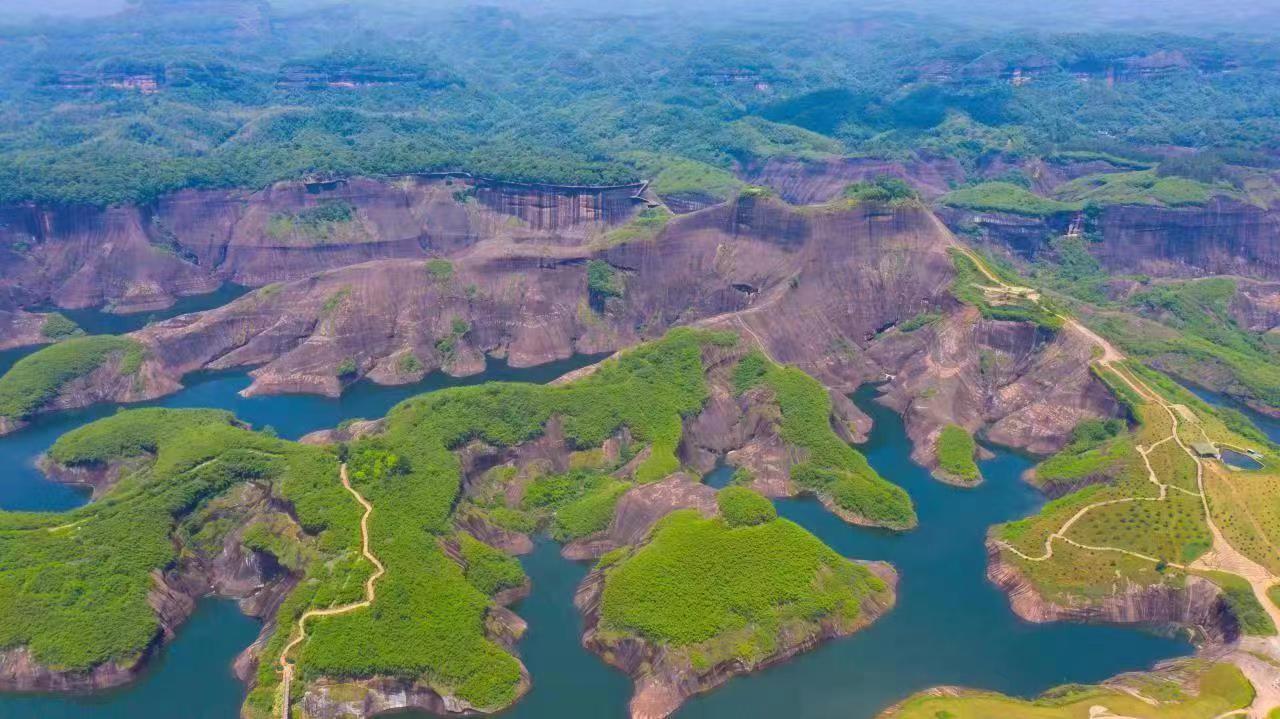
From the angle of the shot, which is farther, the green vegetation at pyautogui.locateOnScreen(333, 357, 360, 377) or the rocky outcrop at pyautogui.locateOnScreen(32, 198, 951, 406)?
the rocky outcrop at pyautogui.locateOnScreen(32, 198, 951, 406)

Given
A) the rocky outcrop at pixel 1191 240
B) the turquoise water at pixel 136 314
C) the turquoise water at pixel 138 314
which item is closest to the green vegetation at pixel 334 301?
the turquoise water at pixel 138 314

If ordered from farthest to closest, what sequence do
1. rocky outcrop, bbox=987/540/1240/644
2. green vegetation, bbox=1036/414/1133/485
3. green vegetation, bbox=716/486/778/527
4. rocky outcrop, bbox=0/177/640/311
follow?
rocky outcrop, bbox=0/177/640/311 → green vegetation, bbox=1036/414/1133/485 → green vegetation, bbox=716/486/778/527 → rocky outcrop, bbox=987/540/1240/644

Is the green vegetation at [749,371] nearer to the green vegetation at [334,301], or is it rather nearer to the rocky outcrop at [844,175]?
the green vegetation at [334,301]

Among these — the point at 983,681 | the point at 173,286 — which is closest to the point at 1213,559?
the point at 983,681

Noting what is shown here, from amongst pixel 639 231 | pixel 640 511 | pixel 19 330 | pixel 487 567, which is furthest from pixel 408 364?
pixel 19 330

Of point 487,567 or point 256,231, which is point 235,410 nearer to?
point 487,567

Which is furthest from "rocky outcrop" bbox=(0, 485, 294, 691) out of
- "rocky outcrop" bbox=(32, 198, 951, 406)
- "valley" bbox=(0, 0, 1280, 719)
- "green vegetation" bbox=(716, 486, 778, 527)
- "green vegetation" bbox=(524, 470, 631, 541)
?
"rocky outcrop" bbox=(32, 198, 951, 406)

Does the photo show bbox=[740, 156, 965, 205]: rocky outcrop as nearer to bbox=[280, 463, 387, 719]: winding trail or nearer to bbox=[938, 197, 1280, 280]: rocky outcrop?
bbox=[938, 197, 1280, 280]: rocky outcrop
